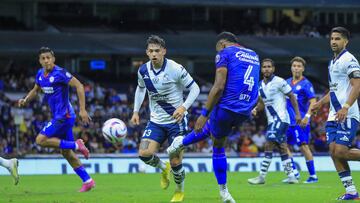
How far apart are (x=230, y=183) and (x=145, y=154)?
19.4 feet

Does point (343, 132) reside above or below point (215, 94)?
below

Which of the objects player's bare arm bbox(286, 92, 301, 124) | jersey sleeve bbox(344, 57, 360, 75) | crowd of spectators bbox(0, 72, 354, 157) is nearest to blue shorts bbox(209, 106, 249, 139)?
jersey sleeve bbox(344, 57, 360, 75)

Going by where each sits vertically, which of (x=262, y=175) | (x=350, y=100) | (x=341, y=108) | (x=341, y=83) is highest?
(x=341, y=83)

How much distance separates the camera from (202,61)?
44.2 meters

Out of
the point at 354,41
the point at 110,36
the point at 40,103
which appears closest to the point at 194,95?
the point at 40,103

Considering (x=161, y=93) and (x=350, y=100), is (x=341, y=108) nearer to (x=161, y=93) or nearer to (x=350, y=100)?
(x=350, y=100)

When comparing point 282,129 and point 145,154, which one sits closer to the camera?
point 145,154

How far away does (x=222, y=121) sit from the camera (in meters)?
13.3

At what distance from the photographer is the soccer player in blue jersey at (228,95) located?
13.1 m

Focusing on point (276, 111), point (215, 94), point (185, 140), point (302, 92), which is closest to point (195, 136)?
point (185, 140)

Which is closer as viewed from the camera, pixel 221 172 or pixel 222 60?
pixel 222 60

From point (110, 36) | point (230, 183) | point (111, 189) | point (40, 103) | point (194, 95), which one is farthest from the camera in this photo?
point (110, 36)

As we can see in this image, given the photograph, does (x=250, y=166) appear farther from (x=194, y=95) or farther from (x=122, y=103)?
(x=194, y=95)

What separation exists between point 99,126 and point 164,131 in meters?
18.5
